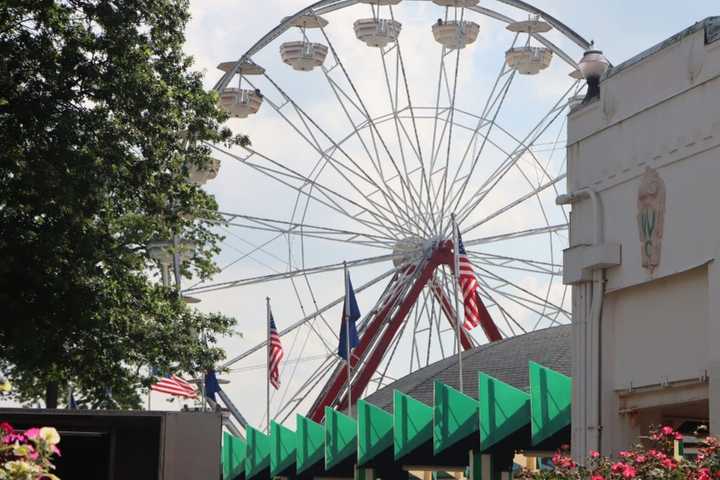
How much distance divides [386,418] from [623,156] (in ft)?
41.5

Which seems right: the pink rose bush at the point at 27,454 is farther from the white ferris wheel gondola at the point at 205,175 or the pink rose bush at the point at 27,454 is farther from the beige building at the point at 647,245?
the white ferris wheel gondola at the point at 205,175

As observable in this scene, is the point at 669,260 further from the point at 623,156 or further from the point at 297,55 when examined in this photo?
the point at 297,55

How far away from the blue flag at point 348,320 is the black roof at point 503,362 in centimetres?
242

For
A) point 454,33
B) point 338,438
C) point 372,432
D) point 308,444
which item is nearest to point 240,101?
point 454,33

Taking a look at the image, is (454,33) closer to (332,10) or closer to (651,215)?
(332,10)

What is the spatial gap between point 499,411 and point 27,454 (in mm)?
17946

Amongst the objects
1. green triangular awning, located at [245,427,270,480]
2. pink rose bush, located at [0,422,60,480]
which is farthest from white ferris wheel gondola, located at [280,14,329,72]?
pink rose bush, located at [0,422,60,480]

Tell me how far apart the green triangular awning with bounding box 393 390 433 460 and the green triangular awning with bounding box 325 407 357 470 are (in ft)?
10.2

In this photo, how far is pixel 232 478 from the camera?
3925 cm

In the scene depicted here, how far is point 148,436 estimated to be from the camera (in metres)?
16.1

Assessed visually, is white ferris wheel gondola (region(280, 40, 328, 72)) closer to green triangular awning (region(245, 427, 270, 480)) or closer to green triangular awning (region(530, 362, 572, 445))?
green triangular awning (region(245, 427, 270, 480))

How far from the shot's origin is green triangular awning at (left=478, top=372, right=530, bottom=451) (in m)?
24.9

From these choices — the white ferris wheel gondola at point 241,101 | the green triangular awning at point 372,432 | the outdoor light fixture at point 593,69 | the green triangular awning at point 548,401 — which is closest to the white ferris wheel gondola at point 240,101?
the white ferris wheel gondola at point 241,101

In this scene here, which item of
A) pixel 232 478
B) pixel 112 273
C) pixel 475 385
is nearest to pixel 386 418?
pixel 475 385
